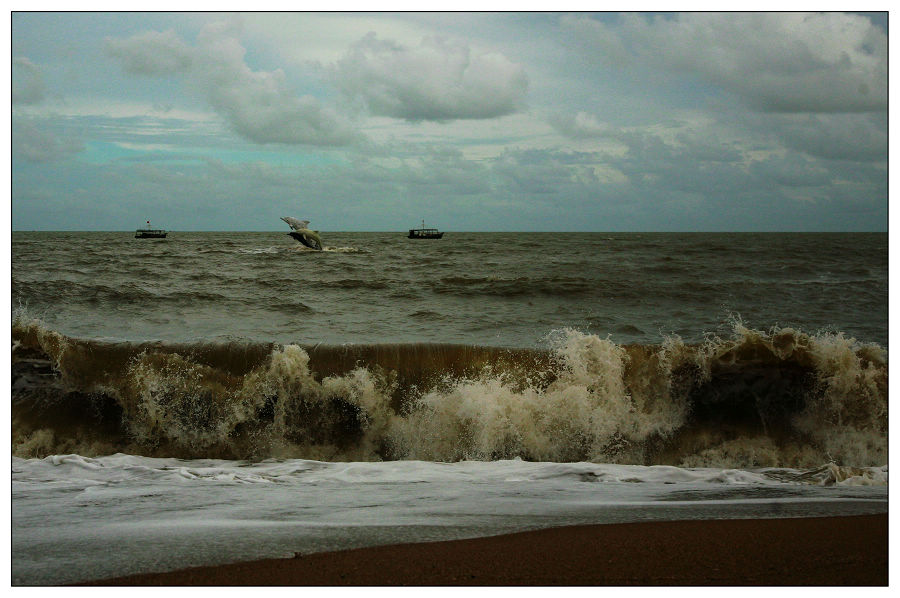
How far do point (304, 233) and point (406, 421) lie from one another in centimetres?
776

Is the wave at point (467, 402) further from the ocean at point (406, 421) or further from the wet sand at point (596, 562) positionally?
the wet sand at point (596, 562)

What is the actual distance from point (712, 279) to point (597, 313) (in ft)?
11.9

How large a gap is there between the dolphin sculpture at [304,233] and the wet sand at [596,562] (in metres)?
7.71

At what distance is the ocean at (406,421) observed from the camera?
362 centimetres

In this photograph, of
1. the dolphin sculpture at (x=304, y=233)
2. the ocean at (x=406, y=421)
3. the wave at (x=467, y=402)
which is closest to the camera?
the ocean at (x=406, y=421)

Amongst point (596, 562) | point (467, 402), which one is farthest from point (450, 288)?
point (596, 562)

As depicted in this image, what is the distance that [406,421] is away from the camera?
18.2 ft

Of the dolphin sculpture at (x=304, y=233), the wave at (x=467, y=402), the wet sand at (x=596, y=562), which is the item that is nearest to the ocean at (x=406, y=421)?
the wave at (x=467, y=402)

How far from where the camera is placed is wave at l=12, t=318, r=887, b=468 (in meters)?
5.25

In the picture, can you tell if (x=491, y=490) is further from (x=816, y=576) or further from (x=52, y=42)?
(x=52, y=42)

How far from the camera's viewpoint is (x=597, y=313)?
30.1ft

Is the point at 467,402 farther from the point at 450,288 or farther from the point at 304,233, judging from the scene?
the point at 304,233

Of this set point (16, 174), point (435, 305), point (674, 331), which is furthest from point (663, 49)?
point (16, 174)
